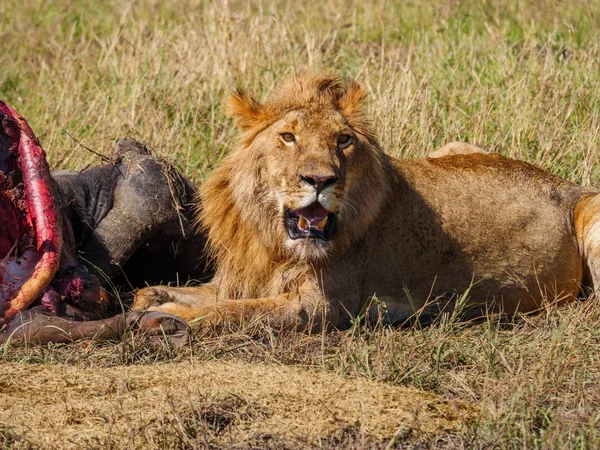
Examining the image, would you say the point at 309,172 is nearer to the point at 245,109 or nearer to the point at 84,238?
the point at 245,109

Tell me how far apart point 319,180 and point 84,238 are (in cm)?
160

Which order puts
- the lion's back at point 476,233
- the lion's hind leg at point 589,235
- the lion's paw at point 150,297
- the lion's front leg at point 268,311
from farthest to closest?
the lion's hind leg at point 589,235 → the lion's back at point 476,233 → the lion's paw at point 150,297 → the lion's front leg at point 268,311

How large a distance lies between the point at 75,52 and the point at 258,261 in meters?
4.29

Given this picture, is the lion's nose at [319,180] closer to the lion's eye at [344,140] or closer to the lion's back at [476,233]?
the lion's eye at [344,140]

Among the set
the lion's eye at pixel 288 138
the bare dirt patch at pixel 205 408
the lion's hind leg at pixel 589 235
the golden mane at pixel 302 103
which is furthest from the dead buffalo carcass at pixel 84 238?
the lion's hind leg at pixel 589 235

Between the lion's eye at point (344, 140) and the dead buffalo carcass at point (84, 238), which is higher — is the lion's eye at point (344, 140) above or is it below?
Result: above

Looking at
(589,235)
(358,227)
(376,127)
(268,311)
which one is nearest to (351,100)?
(358,227)

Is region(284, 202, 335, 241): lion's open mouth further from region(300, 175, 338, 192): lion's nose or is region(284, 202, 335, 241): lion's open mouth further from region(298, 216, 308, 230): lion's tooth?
region(300, 175, 338, 192): lion's nose

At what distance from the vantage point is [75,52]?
8.73 metres

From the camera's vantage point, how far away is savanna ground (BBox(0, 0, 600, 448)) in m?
3.53

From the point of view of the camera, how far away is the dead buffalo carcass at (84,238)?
474 centimetres

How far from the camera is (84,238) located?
18.3 feet

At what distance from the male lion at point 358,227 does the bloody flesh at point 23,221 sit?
544 millimetres

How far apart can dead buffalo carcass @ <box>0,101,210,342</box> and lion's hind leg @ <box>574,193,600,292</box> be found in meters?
2.06
